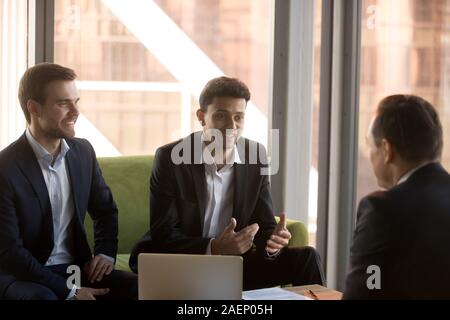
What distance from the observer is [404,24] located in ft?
12.6

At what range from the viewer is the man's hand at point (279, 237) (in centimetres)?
301

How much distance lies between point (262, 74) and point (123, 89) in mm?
825

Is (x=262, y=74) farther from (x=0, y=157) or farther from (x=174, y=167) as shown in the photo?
(x=0, y=157)

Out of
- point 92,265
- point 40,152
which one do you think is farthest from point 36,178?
point 92,265

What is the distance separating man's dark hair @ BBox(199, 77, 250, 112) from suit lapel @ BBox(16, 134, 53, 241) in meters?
0.77

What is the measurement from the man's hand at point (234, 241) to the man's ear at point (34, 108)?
903 mm

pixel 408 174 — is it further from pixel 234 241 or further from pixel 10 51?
pixel 10 51

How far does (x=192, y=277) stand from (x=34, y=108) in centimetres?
137

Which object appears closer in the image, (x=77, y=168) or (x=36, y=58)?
(x=77, y=168)

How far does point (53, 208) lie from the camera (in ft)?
9.75

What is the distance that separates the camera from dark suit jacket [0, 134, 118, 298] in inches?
111
